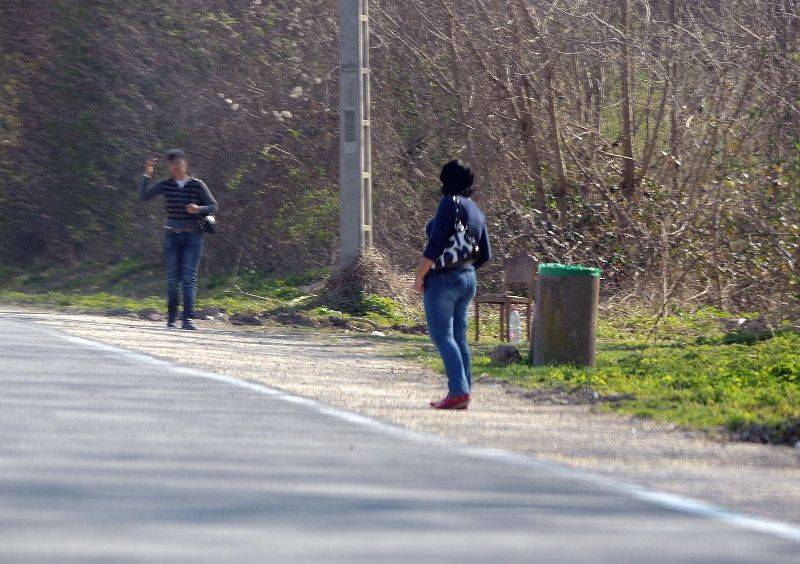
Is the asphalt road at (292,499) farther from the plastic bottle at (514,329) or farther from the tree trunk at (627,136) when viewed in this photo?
the tree trunk at (627,136)

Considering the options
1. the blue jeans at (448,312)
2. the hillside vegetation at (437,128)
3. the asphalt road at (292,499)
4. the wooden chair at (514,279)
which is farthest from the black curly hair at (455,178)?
the hillside vegetation at (437,128)

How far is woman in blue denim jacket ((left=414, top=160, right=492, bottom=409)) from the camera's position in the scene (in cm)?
1050

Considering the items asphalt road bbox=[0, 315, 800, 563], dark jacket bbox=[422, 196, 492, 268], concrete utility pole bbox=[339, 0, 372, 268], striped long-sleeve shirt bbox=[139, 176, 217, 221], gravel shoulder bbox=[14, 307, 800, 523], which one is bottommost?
asphalt road bbox=[0, 315, 800, 563]

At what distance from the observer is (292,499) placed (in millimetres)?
6586

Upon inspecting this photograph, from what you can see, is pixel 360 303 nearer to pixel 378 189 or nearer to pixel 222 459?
pixel 378 189

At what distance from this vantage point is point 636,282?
21891 millimetres

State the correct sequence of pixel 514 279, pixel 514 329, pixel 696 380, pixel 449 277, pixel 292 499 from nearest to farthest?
pixel 292 499, pixel 449 277, pixel 696 380, pixel 514 329, pixel 514 279

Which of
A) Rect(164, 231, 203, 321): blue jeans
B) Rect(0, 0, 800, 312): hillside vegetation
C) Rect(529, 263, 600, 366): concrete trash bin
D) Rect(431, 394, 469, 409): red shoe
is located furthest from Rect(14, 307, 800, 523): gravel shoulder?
Rect(0, 0, 800, 312): hillside vegetation

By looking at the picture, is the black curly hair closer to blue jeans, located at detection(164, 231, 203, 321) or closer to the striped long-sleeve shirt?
the striped long-sleeve shirt

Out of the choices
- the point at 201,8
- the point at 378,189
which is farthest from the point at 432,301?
the point at 201,8

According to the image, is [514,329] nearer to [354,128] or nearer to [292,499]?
[354,128]

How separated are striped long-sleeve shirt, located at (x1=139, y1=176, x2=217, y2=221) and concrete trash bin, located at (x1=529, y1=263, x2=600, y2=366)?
5.02 metres

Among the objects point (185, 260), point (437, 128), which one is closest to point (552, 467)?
point (185, 260)

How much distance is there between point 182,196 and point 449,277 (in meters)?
7.37
